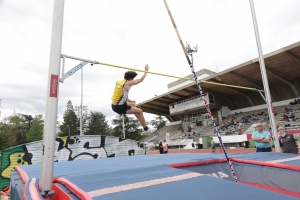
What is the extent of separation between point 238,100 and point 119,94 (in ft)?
78.8

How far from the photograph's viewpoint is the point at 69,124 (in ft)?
165

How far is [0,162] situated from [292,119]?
19.4m

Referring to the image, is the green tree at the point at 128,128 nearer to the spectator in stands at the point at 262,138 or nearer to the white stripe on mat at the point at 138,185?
the spectator in stands at the point at 262,138

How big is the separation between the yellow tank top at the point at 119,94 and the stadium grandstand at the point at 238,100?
14.6 metres

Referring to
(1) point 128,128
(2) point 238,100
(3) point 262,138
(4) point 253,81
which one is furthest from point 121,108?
(1) point 128,128

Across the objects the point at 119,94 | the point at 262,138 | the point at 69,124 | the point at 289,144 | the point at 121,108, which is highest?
the point at 69,124

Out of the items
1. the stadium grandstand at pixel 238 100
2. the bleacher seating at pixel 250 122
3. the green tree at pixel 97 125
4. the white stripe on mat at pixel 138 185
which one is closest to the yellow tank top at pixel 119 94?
the white stripe on mat at pixel 138 185

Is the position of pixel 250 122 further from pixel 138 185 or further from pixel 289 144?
pixel 138 185

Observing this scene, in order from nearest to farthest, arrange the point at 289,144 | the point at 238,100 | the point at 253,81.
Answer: the point at 289,144, the point at 253,81, the point at 238,100

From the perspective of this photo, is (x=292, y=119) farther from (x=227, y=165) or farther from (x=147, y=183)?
(x=147, y=183)

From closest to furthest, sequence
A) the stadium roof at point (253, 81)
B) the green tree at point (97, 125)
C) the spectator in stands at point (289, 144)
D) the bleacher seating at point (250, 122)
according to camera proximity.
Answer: the spectator in stands at point (289, 144)
the stadium roof at point (253, 81)
the bleacher seating at point (250, 122)
the green tree at point (97, 125)

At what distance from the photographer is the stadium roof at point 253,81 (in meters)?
16.0

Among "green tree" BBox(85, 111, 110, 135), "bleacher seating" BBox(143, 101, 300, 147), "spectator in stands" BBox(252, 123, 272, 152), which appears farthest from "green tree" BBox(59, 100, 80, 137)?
"spectator in stands" BBox(252, 123, 272, 152)

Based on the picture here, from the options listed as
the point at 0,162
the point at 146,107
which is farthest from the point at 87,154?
the point at 146,107
